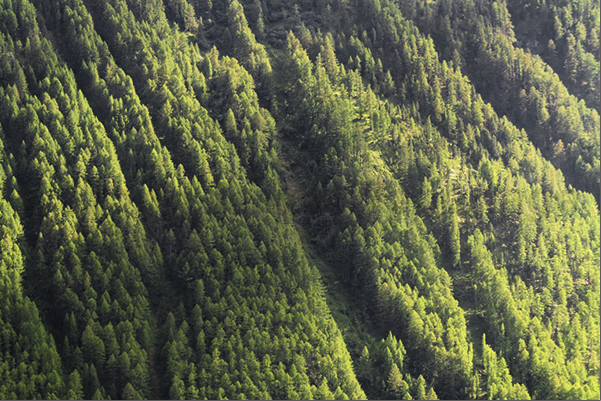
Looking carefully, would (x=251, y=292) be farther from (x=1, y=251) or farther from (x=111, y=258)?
(x=1, y=251)

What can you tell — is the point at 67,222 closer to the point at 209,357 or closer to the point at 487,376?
the point at 209,357

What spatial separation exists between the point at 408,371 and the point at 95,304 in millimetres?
81965

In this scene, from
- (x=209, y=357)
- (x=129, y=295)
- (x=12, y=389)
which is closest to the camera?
(x=12, y=389)

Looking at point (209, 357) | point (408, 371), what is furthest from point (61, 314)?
point (408, 371)

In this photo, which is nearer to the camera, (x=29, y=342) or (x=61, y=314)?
(x=29, y=342)

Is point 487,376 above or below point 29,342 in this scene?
below

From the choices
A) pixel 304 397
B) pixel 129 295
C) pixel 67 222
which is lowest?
pixel 304 397

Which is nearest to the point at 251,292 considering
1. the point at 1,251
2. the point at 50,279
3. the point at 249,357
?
the point at 249,357

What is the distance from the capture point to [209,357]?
180500mm

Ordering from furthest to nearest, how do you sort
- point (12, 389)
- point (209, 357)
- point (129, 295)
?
point (129, 295) → point (209, 357) → point (12, 389)

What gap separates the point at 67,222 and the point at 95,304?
25281 mm

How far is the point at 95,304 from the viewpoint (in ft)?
616

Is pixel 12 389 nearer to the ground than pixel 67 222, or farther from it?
nearer to the ground

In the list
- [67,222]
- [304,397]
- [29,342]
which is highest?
[67,222]
